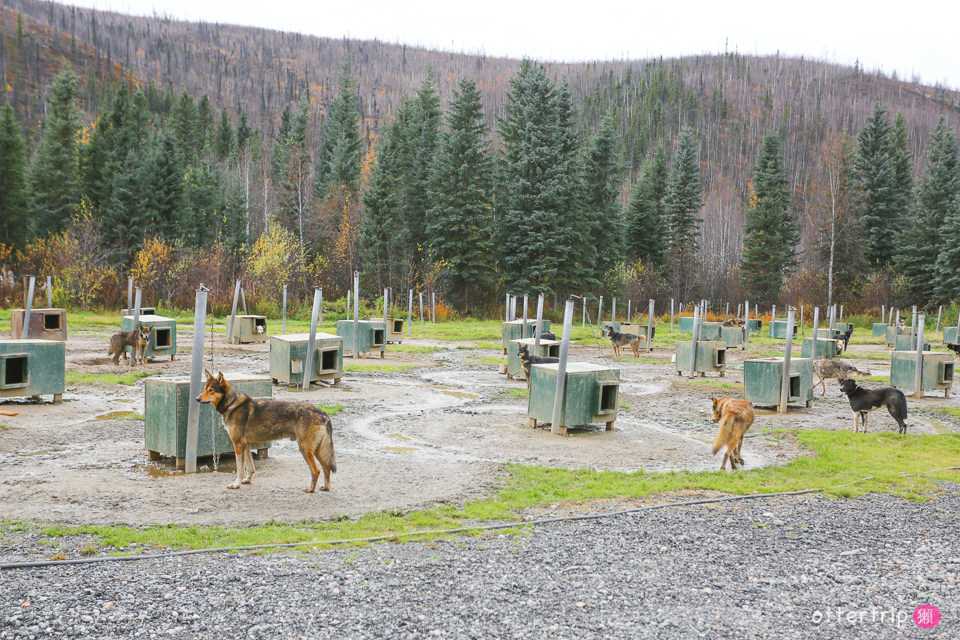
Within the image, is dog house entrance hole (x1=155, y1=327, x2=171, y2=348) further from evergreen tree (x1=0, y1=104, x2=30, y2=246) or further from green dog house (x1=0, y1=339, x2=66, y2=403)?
evergreen tree (x1=0, y1=104, x2=30, y2=246)

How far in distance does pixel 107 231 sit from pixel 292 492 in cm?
4830

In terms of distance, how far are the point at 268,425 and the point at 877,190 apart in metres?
61.8

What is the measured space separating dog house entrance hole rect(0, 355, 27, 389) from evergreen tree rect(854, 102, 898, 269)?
58571 millimetres

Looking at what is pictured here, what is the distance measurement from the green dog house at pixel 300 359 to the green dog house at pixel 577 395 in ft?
18.4

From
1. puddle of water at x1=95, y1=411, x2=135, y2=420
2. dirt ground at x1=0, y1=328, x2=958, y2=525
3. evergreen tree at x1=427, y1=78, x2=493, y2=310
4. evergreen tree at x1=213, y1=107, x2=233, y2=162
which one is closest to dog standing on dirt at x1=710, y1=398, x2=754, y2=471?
dirt ground at x1=0, y1=328, x2=958, y2=525

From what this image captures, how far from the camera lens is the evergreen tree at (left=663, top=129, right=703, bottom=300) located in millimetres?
59344

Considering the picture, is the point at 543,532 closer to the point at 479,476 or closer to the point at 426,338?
the point at 479,476

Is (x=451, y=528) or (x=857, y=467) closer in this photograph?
(x=451, y=528)

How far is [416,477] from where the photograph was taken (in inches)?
336

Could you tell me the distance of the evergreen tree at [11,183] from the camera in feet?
Result: 158

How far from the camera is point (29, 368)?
39.9 feet

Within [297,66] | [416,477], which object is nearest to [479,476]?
[416,477]

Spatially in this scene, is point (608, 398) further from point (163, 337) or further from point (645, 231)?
point (645, 231)

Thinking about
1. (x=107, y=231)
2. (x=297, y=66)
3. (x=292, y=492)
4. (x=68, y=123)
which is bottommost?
(x=292, y=492)
